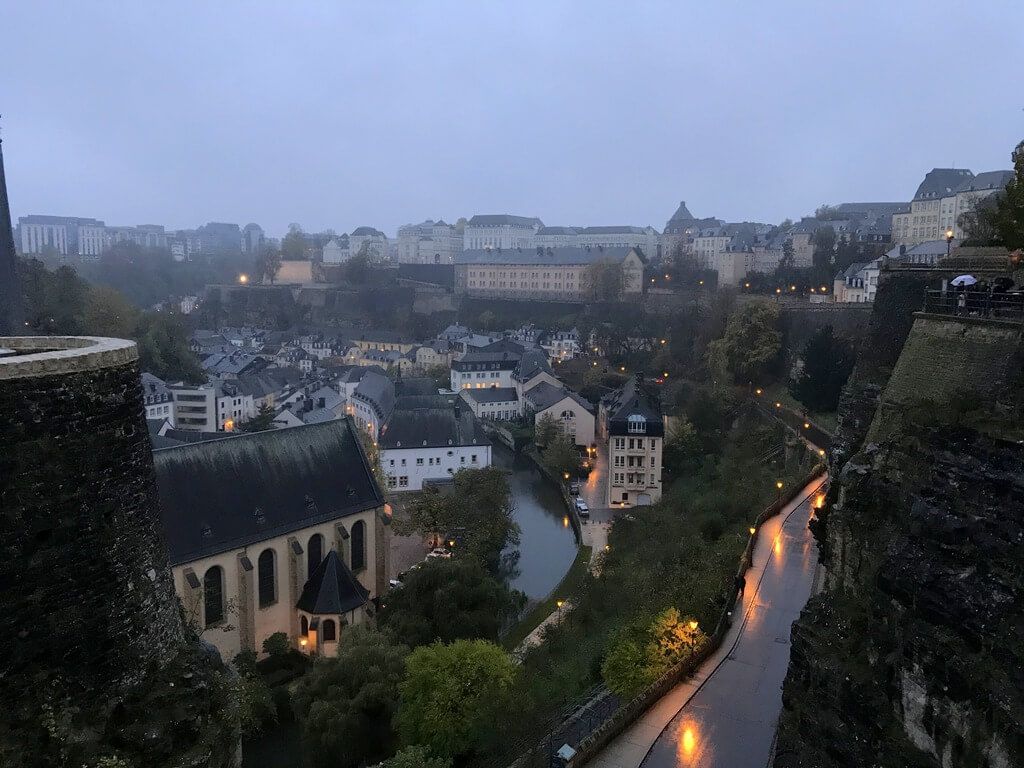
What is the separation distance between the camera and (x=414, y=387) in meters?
46.5

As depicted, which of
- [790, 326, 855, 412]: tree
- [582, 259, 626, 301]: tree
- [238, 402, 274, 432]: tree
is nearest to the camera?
[790, 326, 855, 412]: tree

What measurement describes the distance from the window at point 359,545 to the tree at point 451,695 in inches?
364

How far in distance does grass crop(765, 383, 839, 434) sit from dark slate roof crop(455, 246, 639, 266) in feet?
128

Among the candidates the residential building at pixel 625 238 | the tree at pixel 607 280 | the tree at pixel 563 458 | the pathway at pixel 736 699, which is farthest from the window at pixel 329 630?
the residential building at pixel 625 238

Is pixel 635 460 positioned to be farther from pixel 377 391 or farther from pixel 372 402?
pixel 377 391

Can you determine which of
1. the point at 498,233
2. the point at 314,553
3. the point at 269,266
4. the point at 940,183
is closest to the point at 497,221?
the point at 498,233

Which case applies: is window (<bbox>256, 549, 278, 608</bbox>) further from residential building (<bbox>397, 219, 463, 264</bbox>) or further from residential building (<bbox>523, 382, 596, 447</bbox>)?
residential building (<bbox>397, 219, 463, 264</bbox>)

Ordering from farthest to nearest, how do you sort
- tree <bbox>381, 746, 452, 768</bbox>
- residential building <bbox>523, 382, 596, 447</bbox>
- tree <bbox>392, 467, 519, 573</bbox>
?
residential building <bbox>523, 382, 596, 447</bbox>
tree <bbox>392, 467, 519, 573</bbox>
tree <bbox>381, 746, 452, 768</bbox>

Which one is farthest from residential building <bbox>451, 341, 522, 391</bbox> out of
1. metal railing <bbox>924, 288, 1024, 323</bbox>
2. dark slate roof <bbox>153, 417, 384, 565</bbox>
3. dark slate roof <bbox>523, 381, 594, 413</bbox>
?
metal railing <bbox>924, 288, 1024, 323</bbox>

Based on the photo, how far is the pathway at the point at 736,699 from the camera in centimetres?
1173

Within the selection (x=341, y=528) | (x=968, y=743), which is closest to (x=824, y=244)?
(x=341, y=528)

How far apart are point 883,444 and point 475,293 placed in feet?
266

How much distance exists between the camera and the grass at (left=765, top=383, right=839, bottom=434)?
29678 millimetres

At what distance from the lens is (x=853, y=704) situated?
8.34m
